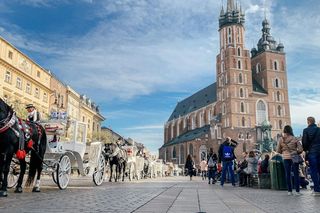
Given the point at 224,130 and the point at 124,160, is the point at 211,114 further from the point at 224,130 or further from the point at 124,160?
the point at 124,160

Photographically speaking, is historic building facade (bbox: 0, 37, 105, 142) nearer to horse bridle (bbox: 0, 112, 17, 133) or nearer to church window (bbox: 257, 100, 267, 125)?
horse bridle (bbox: 0, 112, 17, 133)

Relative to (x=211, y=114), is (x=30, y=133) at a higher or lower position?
lower

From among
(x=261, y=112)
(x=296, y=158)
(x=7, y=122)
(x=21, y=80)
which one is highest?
(x=261, y=112)

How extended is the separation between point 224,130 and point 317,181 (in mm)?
71771

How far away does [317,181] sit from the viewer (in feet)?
29.5

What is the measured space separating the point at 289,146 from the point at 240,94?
7353cm

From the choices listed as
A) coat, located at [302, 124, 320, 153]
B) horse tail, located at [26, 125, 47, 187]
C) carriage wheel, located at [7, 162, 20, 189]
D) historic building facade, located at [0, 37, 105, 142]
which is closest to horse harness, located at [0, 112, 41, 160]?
horse tail, located at [26, 125, 47, 187]

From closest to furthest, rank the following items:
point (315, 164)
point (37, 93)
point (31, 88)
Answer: point (315, 164)
point (31, 88)
point (37, 93)

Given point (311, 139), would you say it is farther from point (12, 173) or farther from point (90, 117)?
point (90, 117)

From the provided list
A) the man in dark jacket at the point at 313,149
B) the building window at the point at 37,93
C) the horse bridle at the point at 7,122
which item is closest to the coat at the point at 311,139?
the man in dark jacket at the point at 313,149

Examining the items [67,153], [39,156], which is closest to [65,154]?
[67,153]

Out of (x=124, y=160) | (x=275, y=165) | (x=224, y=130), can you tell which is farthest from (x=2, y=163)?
(x=224, y=130)

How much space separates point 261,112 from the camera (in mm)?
82562

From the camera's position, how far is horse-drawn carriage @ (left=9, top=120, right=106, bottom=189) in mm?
9758
